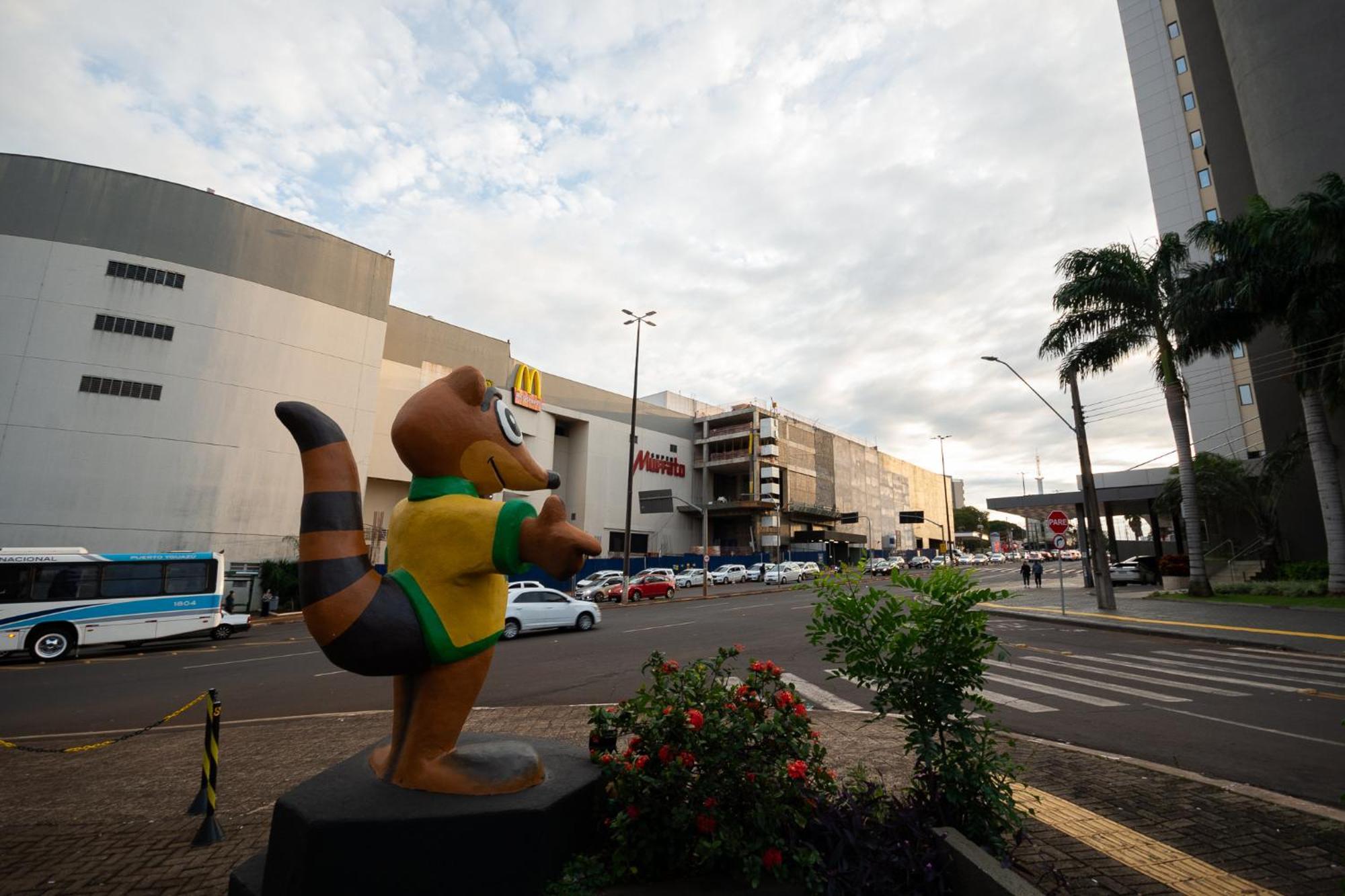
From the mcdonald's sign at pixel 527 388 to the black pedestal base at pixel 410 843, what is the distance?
41.0 meters

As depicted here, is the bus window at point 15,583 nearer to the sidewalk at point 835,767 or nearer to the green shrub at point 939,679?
the sidewalk at point 835,767

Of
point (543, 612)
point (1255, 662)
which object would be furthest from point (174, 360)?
point (1255, 662)

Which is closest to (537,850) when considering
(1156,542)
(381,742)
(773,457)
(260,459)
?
(381,742)

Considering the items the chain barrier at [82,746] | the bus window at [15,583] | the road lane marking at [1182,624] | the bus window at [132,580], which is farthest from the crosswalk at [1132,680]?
the bus window at [15,583]

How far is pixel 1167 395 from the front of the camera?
22.2 meters

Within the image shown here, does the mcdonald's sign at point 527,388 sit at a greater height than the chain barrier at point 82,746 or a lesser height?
greater

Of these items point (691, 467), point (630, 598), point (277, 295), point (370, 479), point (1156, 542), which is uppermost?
point (277, 295)

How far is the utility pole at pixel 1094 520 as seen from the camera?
65.3 ft

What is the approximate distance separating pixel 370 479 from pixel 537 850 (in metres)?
39.6

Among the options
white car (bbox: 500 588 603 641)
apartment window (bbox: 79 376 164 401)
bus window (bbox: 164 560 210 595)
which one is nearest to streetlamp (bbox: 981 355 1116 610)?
white car (bbox: 500 588 603 641)

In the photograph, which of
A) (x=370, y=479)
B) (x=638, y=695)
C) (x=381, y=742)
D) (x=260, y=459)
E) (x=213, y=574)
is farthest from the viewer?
(x=370, y=479)

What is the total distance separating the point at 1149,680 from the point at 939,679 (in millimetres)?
8973

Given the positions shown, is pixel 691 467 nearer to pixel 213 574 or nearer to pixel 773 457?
pixel 773 457

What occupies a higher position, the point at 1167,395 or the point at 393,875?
the point at 1167,395
